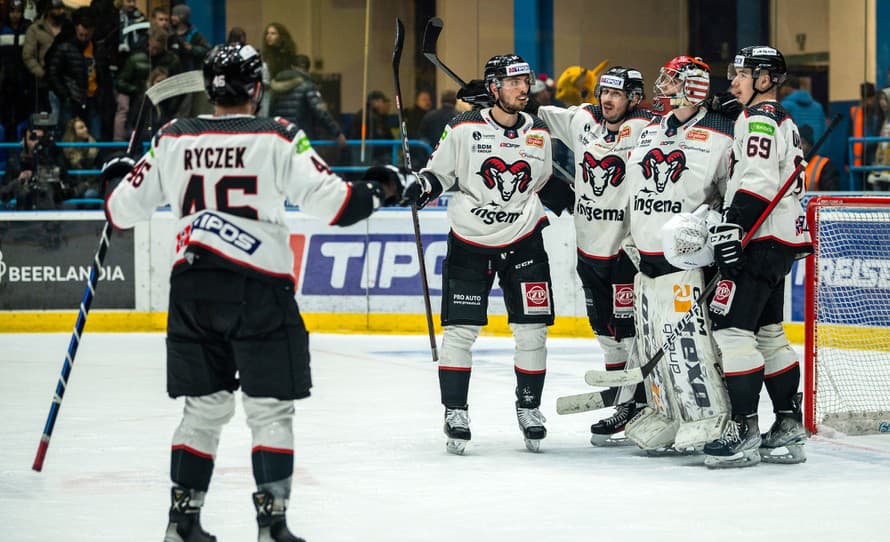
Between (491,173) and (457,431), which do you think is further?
(491,173)

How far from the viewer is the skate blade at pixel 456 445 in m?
5.31

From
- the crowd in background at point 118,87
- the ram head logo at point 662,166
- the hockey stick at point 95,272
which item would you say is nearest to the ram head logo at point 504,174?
the ram head logo at point 662,166

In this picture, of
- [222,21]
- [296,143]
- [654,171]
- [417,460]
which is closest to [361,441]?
[417,460]

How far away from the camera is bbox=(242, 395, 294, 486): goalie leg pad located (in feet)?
11.5

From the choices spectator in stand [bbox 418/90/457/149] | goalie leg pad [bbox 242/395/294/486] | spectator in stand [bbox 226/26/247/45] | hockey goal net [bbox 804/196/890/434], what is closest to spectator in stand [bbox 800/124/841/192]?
hockey goal net [bbox 804/196/890/434]

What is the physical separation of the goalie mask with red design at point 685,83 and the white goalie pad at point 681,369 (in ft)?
2.08

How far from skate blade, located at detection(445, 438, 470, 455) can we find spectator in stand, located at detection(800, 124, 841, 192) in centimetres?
500

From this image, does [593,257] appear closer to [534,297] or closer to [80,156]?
[534,297]

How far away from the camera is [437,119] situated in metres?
10.6

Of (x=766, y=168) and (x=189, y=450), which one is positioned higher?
(x=766, y=168)

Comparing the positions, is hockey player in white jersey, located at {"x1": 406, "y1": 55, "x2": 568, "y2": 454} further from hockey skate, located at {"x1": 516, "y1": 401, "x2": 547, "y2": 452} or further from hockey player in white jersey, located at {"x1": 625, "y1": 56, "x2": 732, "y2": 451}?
hockey player in white jersey, located at {"x1": 625, "y1": 56, "x2": 732, "y2": 451}

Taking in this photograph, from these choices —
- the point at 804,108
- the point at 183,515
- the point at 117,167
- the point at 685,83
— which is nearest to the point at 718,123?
the point at 685,83

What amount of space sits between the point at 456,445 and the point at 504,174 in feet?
3.55

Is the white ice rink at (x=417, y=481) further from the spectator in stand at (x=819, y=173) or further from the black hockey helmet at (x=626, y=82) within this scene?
the spectator in stand at (x=819, y=173)
